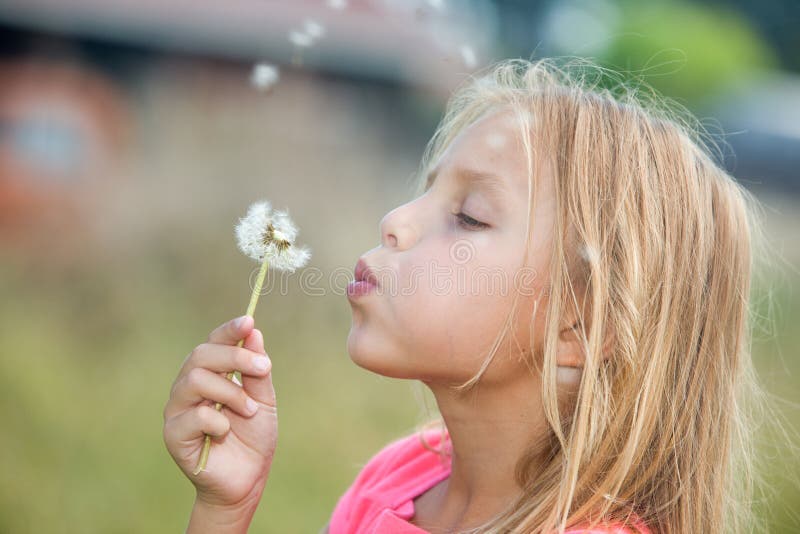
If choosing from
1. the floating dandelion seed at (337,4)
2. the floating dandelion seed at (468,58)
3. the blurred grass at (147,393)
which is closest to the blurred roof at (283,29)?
the floating dandelion seed at (337,4)

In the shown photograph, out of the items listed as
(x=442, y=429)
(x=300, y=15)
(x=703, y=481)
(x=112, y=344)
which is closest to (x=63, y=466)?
A: (x=112, y=344)

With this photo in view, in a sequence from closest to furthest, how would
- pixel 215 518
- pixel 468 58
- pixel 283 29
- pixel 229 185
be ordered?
pixel 215 518, pixel 468 58, pixel 229 185, pixel 283 29

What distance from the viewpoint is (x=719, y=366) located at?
1.27 metres

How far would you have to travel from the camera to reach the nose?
1.22 metres

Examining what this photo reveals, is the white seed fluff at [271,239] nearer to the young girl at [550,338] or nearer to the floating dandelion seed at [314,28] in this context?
the young girl at [550,338]

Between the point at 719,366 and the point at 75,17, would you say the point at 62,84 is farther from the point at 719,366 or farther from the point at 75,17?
the point at 719,366

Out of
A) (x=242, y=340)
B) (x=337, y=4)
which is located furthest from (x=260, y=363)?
(x=337, y=4)

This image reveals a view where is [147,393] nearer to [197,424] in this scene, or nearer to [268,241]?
[197,424]

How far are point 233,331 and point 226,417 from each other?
0.14 meters

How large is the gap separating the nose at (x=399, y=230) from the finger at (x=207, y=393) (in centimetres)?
29

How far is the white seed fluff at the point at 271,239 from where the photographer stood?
3.63 ft

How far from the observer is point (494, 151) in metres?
1.26

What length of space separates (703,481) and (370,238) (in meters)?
2.34

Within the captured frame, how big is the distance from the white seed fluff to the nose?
0.49ft
